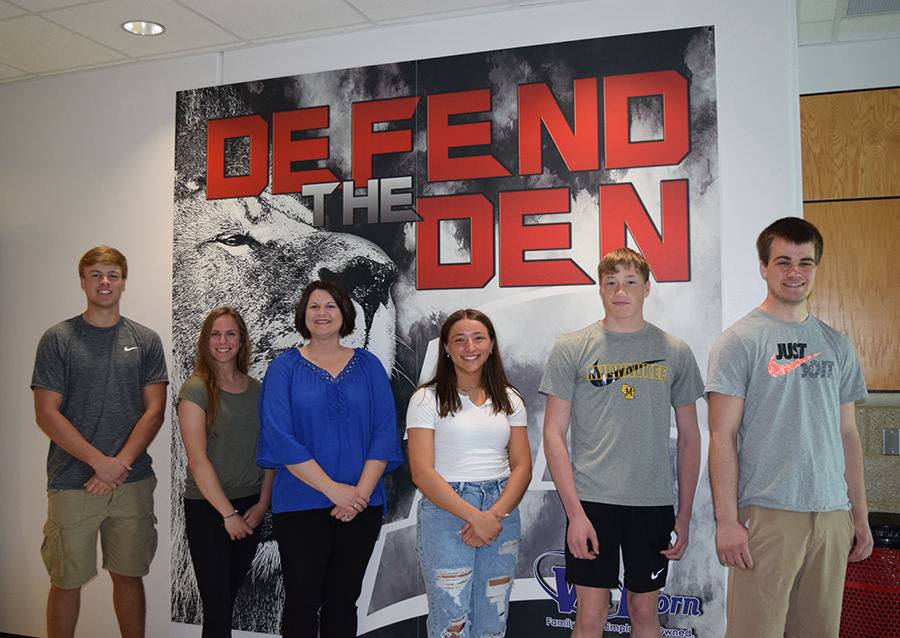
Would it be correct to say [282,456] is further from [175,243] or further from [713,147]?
[713,147]

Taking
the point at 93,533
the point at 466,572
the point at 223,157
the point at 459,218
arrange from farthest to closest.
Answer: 1. the point at 223,157
2. the point at 459,218
3. the point at 93,533
4. the point at 466,572

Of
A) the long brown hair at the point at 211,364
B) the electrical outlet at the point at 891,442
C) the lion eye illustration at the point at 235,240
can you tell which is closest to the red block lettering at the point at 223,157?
the lion eye illustration at the point at 235,240

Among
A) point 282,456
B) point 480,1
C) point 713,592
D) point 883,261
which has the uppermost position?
point 480,1

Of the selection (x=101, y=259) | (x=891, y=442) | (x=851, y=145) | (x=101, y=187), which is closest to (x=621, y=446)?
(x=891, y=442)

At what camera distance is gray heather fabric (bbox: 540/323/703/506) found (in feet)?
7.46

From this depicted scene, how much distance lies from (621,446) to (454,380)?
2.14 ft

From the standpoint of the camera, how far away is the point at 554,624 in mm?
2842

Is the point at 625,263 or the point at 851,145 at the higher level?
the point at 851,145

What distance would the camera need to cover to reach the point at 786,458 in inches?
82.2

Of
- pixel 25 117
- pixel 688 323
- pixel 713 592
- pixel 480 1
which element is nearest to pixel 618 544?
pixel 713 592

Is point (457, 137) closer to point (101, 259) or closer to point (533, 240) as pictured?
point (533, 240)

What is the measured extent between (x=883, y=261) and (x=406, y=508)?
8.87 ft

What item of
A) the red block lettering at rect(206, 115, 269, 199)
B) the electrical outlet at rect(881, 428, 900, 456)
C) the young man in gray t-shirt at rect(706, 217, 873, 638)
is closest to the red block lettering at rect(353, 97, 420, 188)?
the red block lettering at rect(206, 115, 269, 199)

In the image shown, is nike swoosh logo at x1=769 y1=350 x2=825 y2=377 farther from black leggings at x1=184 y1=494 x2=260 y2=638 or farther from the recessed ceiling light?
the recessed ceiling light
